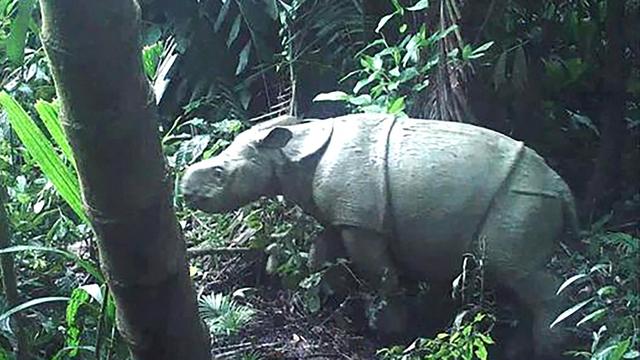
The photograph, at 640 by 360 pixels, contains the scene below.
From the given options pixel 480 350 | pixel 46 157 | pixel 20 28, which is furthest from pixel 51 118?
pixel 480 350

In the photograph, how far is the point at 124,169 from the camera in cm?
98

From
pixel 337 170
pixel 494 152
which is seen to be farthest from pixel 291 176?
pixel 494 152

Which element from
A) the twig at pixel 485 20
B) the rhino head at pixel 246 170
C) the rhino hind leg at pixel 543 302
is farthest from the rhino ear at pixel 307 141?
the twig at pixel 485 20

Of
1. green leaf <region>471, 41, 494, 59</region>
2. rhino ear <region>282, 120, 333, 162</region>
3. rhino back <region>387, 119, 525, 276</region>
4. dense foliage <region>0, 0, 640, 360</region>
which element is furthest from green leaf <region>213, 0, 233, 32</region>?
rhino back <region>387, 119, 525, 276</region>

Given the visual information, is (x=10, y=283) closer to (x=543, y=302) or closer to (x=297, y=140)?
(x=297, y=140)

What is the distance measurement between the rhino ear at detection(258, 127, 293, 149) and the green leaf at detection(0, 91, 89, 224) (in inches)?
14.2

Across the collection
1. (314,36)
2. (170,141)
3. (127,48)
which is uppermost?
(127,48)

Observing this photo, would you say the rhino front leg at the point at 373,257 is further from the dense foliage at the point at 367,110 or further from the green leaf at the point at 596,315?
the green leaf at the point at 596,315

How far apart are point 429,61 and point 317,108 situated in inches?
14.8

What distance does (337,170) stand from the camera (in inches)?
67.5

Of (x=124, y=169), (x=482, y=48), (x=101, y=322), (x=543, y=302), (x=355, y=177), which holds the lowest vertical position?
(x=543, y=302)

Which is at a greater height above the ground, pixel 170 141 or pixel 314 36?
pixel 314 36

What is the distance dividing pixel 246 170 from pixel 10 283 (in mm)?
437

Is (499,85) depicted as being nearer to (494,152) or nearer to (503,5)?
(503,5)
